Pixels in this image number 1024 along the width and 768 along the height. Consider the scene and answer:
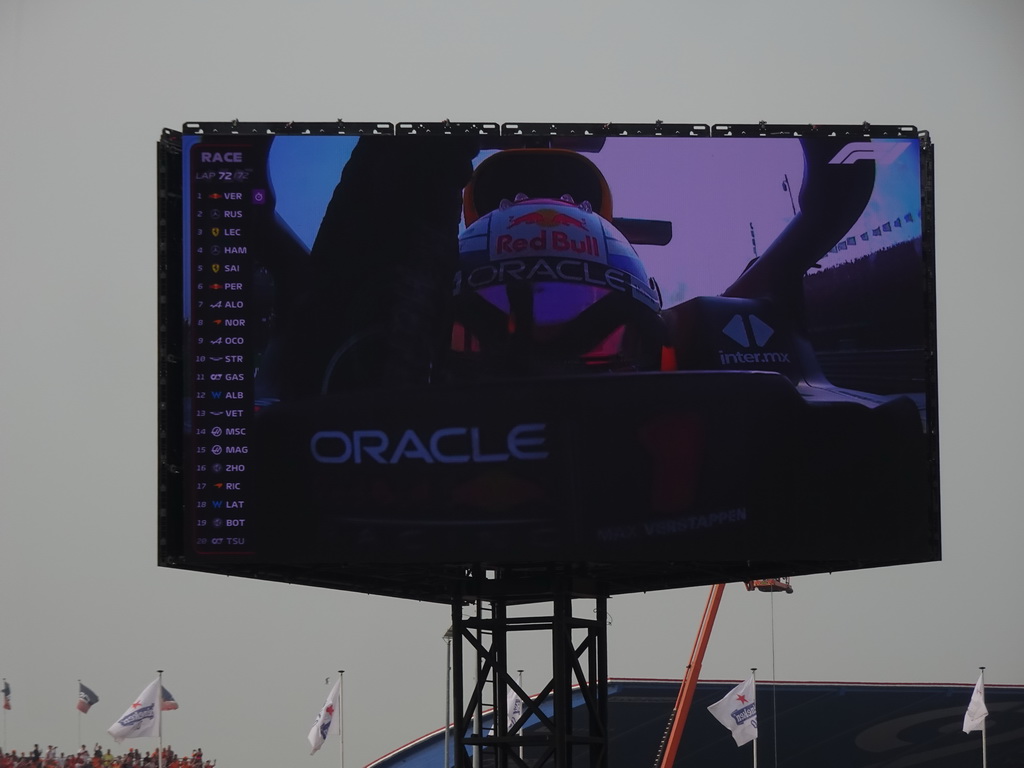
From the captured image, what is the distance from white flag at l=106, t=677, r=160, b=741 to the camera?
35938 millimetres

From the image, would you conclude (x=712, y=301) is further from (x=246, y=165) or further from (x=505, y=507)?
(x=246, y=165)

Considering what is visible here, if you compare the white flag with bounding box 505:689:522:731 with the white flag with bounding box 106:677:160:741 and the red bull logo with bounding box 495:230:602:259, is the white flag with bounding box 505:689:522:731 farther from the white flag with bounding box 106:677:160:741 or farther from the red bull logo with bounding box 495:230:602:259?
the red bull logo with bounding box 495:230:602:259

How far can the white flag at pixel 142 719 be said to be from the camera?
35.9 meters

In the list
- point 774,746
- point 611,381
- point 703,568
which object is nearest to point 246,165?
point 611,381

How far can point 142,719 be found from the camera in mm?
36438

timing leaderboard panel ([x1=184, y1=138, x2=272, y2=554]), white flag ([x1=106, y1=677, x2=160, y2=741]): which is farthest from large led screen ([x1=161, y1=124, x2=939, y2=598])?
white flag ([x1=106, y1=677, x2=160, y2=741])

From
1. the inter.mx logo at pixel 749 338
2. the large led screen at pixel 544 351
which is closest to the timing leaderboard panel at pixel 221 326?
the large led screen at pixel 544 351

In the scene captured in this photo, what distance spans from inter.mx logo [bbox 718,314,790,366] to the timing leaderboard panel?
5.60 meters

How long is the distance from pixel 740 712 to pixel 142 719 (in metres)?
13.7

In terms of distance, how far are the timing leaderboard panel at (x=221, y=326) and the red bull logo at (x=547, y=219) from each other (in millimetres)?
3024

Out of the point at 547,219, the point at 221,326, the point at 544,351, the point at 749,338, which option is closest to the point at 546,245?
the point at 547,219

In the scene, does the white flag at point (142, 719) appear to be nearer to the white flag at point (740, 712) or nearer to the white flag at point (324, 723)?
the white flag at point (324, 723)

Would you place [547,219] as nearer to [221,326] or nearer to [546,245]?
[546,245]

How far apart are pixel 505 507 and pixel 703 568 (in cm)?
282
